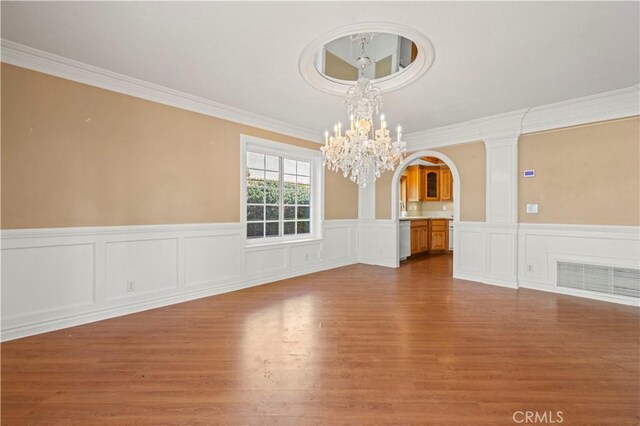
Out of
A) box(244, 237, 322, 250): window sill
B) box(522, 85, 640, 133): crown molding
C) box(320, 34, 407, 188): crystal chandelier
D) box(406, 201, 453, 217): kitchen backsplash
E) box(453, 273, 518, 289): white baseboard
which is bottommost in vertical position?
box(453, 273, 518, 289): white baseboard

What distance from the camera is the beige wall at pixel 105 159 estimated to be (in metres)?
2.71

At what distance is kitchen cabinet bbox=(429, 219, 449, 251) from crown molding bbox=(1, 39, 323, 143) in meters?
5.52

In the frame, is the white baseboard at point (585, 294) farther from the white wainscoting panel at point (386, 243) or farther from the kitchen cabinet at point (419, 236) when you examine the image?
the kitchen cabinet at point (419, 236)

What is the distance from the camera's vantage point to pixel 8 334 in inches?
104

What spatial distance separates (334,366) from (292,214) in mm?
3475

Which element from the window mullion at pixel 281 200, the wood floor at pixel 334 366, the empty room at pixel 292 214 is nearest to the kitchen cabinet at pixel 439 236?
the empty room at pixel 292 214

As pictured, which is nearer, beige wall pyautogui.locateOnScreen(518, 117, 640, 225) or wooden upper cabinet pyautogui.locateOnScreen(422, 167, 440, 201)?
beige wall pyautogui.locateOnScreen(518, 117, 640, 225)

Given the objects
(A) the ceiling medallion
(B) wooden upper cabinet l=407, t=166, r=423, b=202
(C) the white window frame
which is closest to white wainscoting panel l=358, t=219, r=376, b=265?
(C) the white window frame

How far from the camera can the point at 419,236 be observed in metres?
7.57

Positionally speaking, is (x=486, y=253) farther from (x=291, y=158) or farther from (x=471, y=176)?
(x=291, y=158)

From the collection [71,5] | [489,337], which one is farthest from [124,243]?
[489,337]

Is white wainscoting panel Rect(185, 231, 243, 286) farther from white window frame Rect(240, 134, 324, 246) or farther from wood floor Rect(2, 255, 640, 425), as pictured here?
wood floor Rect(2, 255, 640, 425)

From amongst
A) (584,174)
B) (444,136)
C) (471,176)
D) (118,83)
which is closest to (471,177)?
(471,176)

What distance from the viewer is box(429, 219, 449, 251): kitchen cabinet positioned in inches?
318
